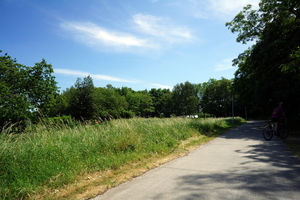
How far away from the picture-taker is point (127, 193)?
389 cm

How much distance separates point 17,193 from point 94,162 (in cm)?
191

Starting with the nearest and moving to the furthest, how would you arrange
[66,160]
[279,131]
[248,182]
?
[248,182]
[66,160]
[279,131]

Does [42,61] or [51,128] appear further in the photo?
[42,61]

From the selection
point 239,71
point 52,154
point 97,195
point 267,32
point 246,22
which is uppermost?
point 246,22

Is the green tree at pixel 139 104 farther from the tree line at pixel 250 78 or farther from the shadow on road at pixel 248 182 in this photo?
the shadow on road at pixel 248 182

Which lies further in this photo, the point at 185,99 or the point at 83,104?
the point at 185,99

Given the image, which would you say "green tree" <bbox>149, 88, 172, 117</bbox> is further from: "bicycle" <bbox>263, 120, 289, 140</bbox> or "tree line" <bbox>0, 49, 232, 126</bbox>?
"bicycle" <bbox>263, 120, 289, 140</bbox>

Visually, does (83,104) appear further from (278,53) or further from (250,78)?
(278,53)

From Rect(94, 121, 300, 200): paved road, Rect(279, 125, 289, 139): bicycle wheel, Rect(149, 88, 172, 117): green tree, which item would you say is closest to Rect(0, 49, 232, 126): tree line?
Rect(149, 88, 172, 117): green tree

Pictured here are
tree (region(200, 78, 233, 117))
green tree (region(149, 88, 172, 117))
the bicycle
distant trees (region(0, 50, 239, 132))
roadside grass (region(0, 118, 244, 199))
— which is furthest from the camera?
green tree (region(149, 88, 172, 117))

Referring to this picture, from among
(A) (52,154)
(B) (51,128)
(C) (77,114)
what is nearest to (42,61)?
(C) (77,114)

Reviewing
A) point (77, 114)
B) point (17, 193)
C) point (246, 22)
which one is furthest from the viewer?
point (77, 114)

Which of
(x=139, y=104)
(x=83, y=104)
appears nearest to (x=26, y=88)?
(x=83, y=104)

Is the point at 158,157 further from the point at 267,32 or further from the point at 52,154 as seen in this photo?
the point at 267,32
